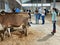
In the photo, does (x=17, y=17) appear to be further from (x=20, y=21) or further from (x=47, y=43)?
(x=47, y=43)

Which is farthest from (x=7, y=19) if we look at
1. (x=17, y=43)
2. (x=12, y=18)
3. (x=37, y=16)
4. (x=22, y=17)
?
(x=37, y=16)

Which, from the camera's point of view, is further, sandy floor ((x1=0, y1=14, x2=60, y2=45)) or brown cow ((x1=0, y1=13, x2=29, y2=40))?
brown cow ((x1=0, y1=13, x2=29, y2=40))

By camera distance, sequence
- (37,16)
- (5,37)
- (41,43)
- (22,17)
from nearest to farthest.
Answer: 1. (41,43)
2. (5,37)
3. (22,17)
4. (37,16)

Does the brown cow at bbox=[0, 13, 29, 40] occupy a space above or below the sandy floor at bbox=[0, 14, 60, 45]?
above

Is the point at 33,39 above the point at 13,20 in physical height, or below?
below

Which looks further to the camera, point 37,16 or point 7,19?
point 37,16

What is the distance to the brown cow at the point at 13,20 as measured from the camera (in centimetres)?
1006

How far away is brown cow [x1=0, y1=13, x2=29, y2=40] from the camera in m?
10.1

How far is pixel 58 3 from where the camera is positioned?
4706 cm

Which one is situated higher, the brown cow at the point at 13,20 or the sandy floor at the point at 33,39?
the brown cow at the point at 13,20

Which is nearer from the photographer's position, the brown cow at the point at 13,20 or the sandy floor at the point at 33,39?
the sandy floor at the point at 33,39

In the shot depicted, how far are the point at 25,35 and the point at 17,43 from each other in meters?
2.20

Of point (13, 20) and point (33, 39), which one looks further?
point (13, 20)

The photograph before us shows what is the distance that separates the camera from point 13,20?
34.3 ft
